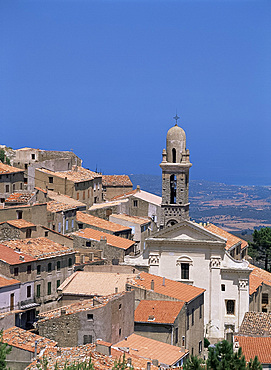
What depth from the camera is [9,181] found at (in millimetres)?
73312

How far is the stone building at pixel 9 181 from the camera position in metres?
72.4

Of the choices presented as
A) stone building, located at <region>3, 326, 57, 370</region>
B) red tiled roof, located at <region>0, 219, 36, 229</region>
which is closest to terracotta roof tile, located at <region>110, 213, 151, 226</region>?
red tiled roof, located at <region>0, 219, 36, 229</region>

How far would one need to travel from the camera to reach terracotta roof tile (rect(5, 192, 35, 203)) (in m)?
70.2

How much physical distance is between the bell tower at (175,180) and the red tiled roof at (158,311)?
16.8 metres

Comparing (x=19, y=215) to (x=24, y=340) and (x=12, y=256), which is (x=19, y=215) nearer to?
(x=12, y=256)

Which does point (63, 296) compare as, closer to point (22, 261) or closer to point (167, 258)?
point (22, 261)

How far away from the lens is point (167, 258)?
2628 inches

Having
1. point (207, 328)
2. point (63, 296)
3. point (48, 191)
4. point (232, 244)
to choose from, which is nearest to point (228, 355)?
point (63, 296)

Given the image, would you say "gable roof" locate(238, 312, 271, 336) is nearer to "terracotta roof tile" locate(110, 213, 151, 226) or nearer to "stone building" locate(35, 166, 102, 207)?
"terracotta roof tile" locate(110, 213, 151, 226)

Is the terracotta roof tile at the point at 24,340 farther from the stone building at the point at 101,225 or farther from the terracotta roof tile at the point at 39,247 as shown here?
the stone building at the point at 101,225

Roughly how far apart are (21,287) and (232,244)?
21.3 metres

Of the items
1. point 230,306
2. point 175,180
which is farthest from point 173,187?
point 230,306

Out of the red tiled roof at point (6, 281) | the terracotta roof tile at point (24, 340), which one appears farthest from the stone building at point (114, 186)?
the terracotta roof tile at point (24, 340)

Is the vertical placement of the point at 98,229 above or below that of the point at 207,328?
above
